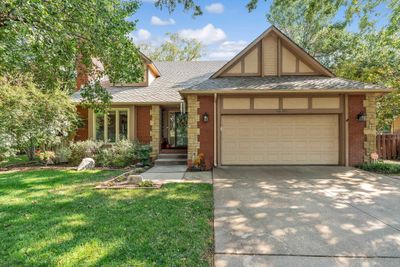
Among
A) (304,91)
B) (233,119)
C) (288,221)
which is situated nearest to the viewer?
(288,221)

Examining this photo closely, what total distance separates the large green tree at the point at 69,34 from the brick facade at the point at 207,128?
349 centimetres

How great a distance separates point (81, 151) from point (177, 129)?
16.3ft

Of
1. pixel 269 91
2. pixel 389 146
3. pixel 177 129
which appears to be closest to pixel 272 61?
pixel 269 91

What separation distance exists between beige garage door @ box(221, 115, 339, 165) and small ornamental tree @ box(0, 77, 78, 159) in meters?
7.30

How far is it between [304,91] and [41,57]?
8.43 meters

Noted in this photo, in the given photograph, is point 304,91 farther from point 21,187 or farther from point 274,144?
point 21,187

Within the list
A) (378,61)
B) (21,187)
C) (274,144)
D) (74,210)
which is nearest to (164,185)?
(74,210)

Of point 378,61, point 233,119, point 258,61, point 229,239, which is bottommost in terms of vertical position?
point 229,239

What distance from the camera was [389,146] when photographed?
41.0 feet

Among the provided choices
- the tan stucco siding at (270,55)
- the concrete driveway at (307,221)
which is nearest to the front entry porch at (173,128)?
the tan stucco siding at (270,55)

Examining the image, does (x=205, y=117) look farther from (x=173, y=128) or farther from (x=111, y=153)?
(x=111, y=153)

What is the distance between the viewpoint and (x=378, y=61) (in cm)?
1477

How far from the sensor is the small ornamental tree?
398 inches

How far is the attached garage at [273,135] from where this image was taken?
32.0 feet
